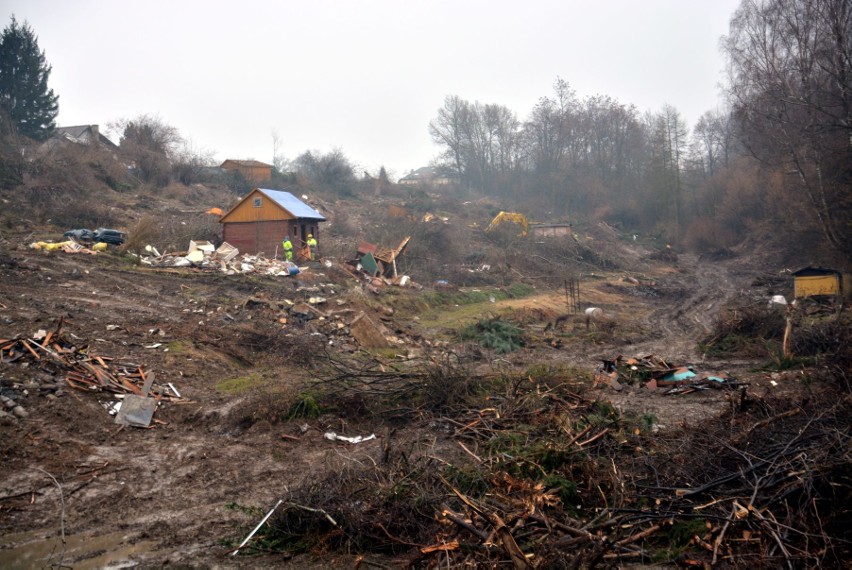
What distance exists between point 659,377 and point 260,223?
1885 centimetres

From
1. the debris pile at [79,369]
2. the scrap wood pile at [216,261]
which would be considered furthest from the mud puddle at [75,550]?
the scrap wood pile at [216,261]

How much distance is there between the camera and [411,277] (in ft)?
84.8

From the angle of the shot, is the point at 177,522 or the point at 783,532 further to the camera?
the point at 177,522

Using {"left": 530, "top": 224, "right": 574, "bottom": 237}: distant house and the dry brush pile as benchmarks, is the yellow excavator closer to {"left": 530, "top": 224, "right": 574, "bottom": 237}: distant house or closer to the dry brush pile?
{"left": 530, "top": 224, "right": 574, "bottom": 237}: distant house

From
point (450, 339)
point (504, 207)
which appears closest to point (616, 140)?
point (504, 207)

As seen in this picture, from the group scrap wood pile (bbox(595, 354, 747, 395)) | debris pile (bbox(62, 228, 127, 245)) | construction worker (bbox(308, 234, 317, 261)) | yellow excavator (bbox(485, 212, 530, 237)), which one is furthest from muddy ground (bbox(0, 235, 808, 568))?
yellow excavator (bbox(485, 212, 530, 237))

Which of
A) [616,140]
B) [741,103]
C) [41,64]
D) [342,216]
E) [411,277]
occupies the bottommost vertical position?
[411,277]

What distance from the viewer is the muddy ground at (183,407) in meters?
5.94

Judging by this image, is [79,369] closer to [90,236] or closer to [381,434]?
[381,434]

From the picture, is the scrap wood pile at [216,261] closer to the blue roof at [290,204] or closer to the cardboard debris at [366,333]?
the blue roof at [290,204]

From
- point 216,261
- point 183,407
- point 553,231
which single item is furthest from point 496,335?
point 553,231

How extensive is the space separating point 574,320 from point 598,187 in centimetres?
3734

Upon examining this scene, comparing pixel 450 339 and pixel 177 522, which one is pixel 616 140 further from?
pixel 177 522

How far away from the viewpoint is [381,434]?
28.1ft
